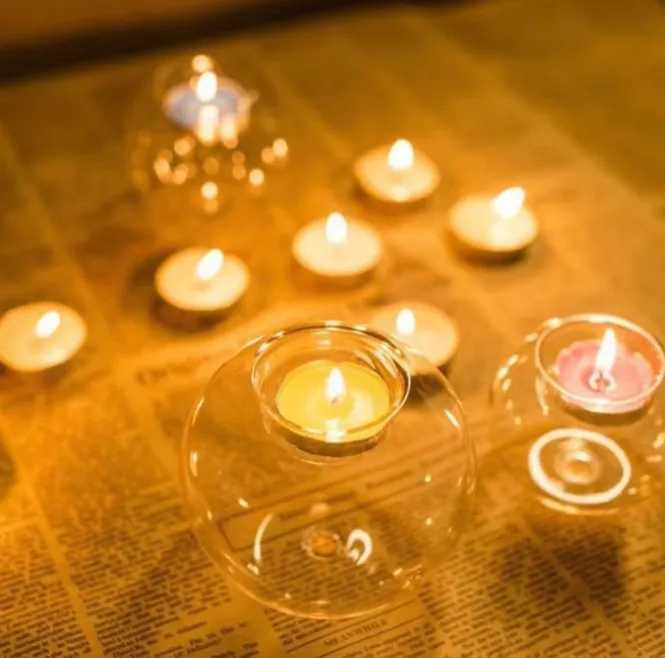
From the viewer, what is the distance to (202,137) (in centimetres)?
107

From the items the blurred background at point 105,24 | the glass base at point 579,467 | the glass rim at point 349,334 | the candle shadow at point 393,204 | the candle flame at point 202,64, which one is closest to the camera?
the glass rim at point 349,334

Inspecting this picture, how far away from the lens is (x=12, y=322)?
849 millimetres

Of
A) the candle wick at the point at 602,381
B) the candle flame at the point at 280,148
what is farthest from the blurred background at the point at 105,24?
the candle wick at the point at 602,381

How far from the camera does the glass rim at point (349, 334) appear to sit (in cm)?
64

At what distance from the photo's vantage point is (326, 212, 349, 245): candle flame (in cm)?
93

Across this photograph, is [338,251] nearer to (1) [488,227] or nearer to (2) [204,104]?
(1) [488,227]

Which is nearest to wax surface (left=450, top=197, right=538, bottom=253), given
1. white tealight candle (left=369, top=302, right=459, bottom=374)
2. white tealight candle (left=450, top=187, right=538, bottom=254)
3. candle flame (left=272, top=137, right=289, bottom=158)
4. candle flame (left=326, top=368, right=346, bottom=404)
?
white tealight candle (left=450, top=187, right=538, bottom=254)

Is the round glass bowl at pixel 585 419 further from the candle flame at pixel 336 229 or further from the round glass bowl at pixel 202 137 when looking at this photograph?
the round glass bowl at pixel 202 137

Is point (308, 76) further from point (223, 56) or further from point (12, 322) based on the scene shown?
point (12, 322)


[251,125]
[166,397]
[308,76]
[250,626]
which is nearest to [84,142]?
[251,125]

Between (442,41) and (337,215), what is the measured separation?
0.48 m

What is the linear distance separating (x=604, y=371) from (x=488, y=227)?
25 centimetres

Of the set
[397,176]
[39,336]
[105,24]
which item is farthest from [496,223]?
[105,24]

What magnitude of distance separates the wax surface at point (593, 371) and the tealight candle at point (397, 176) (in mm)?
286
